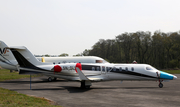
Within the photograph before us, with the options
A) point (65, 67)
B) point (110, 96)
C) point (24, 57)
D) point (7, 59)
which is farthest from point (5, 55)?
point (110, 96)

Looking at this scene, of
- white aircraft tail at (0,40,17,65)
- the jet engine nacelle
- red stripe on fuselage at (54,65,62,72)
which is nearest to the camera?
the jet engine nacelle

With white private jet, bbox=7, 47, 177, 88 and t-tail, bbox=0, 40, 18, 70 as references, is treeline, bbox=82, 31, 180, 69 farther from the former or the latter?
white private jet, bbox=7, 47, 177, 88

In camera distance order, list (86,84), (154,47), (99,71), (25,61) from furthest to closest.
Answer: (154,47)
(25,61)
(99,71)
(86,84)

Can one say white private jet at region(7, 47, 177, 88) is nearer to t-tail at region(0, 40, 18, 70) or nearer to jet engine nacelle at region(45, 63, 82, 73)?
jet engine nacelle at region(45, 63, 82, 73)

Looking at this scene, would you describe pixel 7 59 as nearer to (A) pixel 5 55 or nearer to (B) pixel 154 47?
(A) pixel 5 55

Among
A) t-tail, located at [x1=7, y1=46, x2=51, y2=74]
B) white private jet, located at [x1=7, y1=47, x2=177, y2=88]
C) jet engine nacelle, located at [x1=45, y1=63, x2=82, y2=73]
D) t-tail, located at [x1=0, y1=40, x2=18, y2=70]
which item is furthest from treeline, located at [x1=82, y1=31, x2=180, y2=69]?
t-tail, located at [x1=7, y1=46, x2=51, y2=74]

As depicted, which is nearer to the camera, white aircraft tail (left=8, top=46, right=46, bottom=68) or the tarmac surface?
the tarmac surface

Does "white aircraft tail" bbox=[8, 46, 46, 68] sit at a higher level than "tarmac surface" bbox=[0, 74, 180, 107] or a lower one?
higher

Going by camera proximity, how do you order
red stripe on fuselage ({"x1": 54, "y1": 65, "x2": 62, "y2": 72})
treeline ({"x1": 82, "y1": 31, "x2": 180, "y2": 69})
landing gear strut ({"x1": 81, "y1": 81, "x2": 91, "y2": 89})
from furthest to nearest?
treeline ({"x1": 82, "y1": 31, "x2": 180, "y2": 69})
red stripe on fuselage ({"x1": 54, "y1": 65, "x2": 62, "y2": 72})
landing gear strut ({"x1": 81, "y1": 81, "x2": 91, "y2": 89})

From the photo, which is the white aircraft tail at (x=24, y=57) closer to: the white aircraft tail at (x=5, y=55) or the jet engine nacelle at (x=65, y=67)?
the jet engine nacelle at (x=65, y=67)

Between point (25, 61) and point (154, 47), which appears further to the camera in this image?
point (154, 47)

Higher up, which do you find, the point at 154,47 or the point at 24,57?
the point at 154,47

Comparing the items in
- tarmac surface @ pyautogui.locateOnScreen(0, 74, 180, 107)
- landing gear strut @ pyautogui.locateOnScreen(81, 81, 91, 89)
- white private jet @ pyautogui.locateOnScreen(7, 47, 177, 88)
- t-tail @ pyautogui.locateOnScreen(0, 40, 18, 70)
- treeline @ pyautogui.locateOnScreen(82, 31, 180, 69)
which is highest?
treeline @ pyautogui.locateOnScreen(82, 31, 180, 69)

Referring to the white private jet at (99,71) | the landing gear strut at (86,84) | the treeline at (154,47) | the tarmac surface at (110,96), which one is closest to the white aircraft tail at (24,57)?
the white private jet at (99,71)
